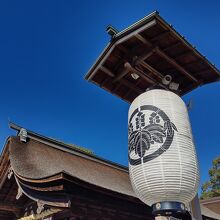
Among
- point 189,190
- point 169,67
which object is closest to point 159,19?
point 169,67

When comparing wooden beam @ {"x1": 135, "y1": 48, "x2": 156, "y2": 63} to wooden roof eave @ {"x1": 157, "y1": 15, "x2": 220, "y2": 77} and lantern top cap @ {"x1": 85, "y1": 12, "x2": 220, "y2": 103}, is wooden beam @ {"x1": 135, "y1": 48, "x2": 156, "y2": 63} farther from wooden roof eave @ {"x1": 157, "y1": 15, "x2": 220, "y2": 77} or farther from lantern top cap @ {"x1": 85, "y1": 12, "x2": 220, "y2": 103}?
wooden roof eave @ {"x1": 157, "y1": 15, "x2": 220, "y2": 77}

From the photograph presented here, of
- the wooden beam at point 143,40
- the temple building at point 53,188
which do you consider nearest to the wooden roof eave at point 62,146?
the temple building at point 53,188

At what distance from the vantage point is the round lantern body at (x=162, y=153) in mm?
4281

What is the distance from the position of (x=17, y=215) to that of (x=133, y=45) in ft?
18.7

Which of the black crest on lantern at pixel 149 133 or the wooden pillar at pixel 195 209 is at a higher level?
the black crest on lantern at pixel 149 133

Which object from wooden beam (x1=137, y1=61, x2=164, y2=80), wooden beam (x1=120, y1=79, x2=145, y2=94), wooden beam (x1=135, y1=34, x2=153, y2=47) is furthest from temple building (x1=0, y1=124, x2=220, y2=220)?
wooden beam (x1=135, y1=34, x2=153, y2=47)

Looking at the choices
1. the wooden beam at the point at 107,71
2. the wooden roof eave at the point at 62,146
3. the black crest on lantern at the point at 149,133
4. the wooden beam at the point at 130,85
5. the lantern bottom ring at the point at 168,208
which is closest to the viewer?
the lantern bottom ring at the point at 168,208

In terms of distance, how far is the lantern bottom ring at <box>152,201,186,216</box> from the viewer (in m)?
4.20

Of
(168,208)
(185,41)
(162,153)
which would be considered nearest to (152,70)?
(185,41)

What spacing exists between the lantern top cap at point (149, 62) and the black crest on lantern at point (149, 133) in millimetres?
1483

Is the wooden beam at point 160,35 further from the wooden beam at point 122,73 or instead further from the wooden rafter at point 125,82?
the wooden rafter at point 125,82

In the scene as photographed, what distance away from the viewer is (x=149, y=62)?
6.26 m

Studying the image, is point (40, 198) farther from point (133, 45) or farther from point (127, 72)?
point (133, 45)

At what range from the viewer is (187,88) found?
6762 millimetres
